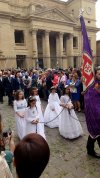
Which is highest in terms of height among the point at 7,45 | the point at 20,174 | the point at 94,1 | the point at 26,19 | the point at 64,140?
the point at 94,1

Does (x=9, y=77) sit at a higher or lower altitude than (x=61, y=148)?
higher

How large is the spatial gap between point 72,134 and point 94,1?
44.5m

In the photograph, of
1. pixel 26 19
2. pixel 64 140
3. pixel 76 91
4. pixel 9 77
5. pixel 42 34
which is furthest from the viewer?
pixel 42 34

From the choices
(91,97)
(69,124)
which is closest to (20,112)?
(69,124)

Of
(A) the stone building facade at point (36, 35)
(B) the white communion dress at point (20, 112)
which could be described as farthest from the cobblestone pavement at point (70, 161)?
(A) the stone building facade at point (36, 35)

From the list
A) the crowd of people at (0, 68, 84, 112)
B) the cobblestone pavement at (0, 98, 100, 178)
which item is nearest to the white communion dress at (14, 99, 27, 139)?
the cobblestone pavement at (0, 98, 100, 178)

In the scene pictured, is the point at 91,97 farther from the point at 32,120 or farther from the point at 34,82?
the point at 34,82

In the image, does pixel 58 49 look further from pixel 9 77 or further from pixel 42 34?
pixel 9 77

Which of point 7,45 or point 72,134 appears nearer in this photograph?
point 72,134

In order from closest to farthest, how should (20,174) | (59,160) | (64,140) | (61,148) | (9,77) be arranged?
1. (20,174)
2. (59,160)
3. (61,148)
4. (64,140)
5. (9,77)

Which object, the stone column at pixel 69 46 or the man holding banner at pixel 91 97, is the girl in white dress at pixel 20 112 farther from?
the stone column at pixel 69 46

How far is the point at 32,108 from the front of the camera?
6.13 metres

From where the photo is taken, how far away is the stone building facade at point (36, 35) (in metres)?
31.6

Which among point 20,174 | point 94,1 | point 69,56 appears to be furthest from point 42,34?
point 20,174
